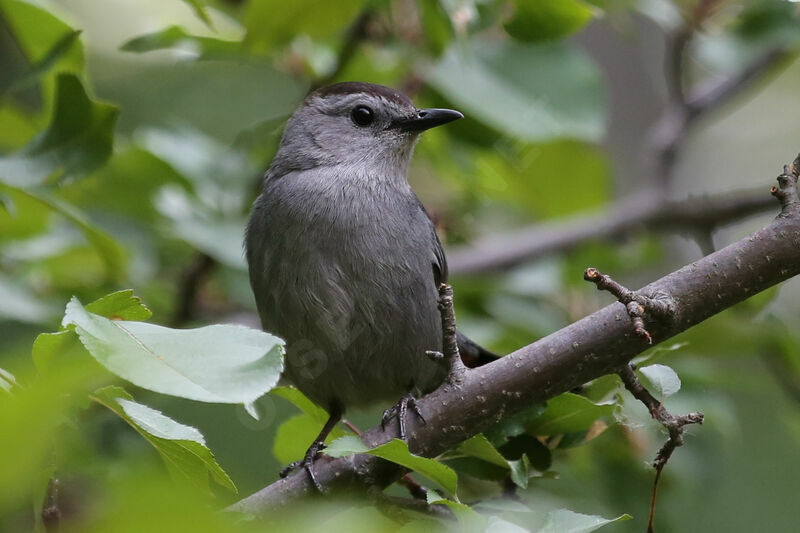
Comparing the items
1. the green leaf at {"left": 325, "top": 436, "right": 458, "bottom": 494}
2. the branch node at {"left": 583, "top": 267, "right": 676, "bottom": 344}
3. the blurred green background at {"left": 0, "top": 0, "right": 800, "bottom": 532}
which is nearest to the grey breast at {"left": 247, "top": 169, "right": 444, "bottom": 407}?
the blurred green background at {"left": 0, "top": 0, "right": 800, "bottom": 532}

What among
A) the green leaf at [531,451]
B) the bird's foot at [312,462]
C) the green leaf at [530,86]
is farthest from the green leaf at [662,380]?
the green leaf at [530,86]

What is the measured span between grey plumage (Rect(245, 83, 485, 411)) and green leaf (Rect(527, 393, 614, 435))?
916 millimetres

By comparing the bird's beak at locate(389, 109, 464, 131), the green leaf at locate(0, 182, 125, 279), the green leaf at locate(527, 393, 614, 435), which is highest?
the bird's beak at locate(389, 109, 464, 131)

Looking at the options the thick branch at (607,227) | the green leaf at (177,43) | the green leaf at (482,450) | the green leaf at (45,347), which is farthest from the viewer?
the thick branch at (607,227)

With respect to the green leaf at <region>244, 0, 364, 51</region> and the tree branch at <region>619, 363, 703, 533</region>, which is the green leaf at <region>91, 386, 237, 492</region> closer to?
the tree branch at <region>619, 363, 703, 533</region>

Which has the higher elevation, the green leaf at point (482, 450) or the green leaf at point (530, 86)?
the green leaf at point (530, 86)

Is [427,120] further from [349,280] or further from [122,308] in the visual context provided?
[122,308]

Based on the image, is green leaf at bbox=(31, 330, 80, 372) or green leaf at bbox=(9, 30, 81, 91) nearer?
green leaf at bbox=(31, 330, 80, 372)

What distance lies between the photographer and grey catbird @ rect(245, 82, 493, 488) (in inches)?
144

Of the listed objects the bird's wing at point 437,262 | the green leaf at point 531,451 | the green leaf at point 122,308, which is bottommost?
the green leaf at point 122,308

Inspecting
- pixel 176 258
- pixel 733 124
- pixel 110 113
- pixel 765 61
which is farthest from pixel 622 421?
pixel 733 124

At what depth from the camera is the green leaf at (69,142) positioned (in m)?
3.04

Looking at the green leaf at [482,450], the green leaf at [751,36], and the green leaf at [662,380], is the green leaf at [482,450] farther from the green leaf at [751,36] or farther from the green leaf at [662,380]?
the green leaf at [751,36]

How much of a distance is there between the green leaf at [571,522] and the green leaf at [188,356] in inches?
29.0
